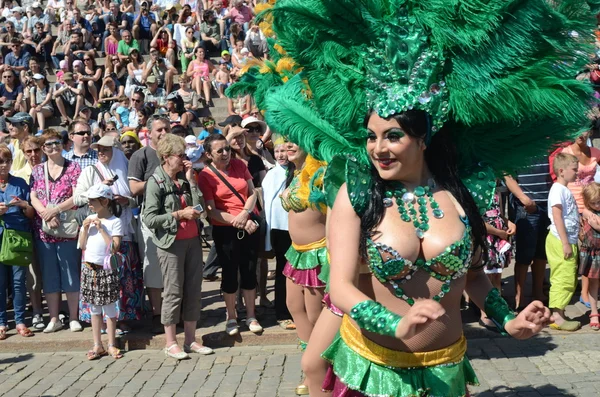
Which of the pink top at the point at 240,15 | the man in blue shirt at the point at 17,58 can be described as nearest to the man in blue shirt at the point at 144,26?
the pink top at the point at 240,15

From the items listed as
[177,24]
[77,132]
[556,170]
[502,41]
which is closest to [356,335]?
[502,41]

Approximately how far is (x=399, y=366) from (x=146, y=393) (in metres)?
3.15

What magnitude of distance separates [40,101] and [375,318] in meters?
13.5

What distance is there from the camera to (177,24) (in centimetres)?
1605

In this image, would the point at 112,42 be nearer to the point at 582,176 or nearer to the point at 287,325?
the point at 287,325

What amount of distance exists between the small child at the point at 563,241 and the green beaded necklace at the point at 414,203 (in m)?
4.25

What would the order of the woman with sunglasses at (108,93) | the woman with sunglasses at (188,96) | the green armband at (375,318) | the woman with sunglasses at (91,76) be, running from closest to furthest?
the green armband at (375,318)
the woman with sunglasses at (188,96)
the woman with sunglasses at (108,93)
the woman with sunglasses at (91,76)

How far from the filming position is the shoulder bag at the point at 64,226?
731 centimetres

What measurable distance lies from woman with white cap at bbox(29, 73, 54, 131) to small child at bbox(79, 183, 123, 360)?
8.56 m

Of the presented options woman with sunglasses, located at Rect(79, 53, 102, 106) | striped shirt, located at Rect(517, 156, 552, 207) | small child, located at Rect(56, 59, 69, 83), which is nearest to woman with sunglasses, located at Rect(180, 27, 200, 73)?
woman with sunglasses, located at Rect(79, 53, 102, 106)

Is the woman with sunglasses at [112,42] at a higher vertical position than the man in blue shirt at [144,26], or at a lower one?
lower

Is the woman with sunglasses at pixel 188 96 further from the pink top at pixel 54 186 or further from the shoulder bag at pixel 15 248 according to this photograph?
the shoulder bag at pixel 15 248

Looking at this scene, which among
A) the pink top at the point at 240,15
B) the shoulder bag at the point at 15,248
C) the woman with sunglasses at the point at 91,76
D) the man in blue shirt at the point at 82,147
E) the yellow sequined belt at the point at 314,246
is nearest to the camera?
the yellow sequined belt at the point at 314,246

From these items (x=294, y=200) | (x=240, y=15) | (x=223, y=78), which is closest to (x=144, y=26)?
(x=240, y=15)
